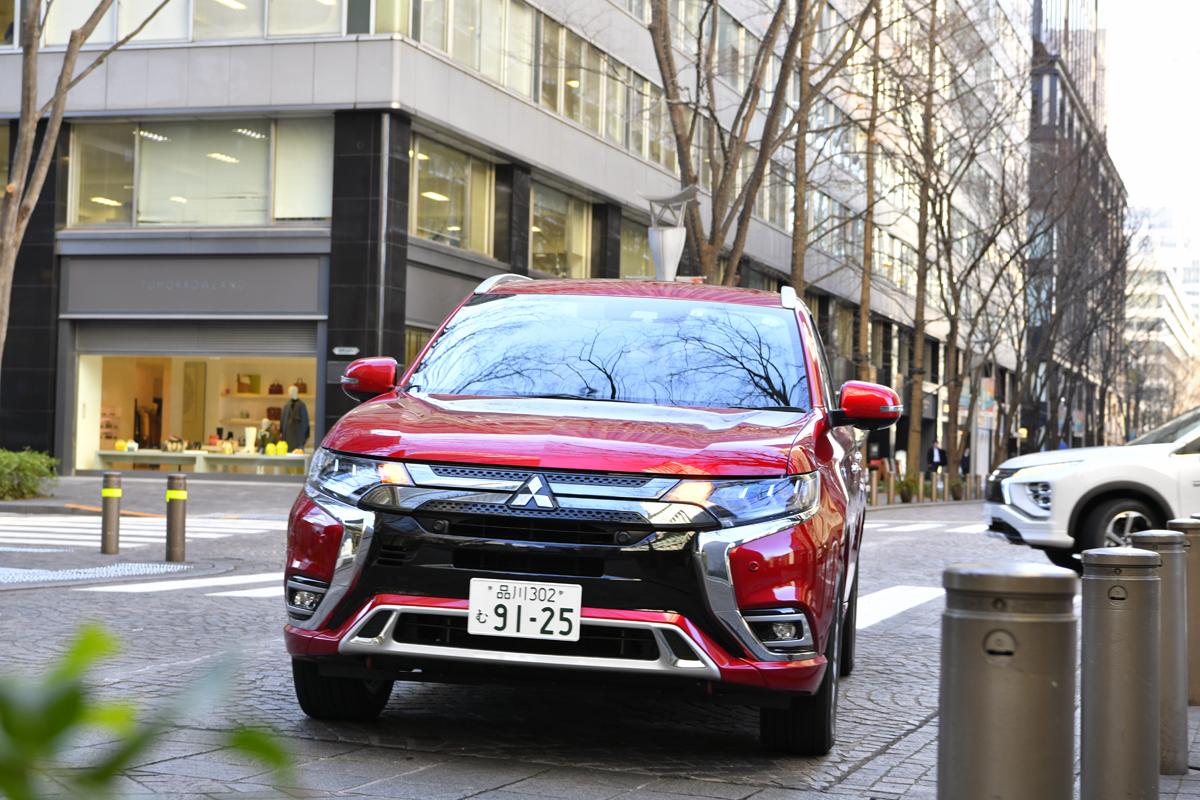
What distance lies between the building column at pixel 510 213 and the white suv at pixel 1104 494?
763 inches

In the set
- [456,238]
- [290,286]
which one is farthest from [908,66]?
[290,286]

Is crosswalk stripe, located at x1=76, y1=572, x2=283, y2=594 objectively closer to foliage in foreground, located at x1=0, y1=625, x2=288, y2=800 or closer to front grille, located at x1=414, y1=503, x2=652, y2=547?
front grille, located at x1=414, y1=503, x2=652, y2=547

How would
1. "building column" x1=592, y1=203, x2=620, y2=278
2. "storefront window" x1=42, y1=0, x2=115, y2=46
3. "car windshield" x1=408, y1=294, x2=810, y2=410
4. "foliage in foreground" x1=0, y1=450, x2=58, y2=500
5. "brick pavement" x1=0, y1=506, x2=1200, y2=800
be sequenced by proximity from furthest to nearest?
1. "building column" x1=592, y1=203, x2=620, y2=278
2. "storefront window" x1=42, y1=0, x2=115, y2=46
3. "foliage in foreground" x1=0, y1=450, x2=58, y2=500
4. "car windshield" x1=408, y1=294, x2=810, y2=410
5. "brick pavement" x1=0, y1=506, x2=1200, y2=800

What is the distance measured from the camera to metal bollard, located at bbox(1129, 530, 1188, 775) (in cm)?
573

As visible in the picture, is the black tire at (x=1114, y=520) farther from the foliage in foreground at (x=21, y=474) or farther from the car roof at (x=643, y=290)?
the foliage in foreground at (x=21, y=474)

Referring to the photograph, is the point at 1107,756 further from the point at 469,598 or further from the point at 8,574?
the point at 8,574

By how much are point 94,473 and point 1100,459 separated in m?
21.8

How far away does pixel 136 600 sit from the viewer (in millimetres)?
10469

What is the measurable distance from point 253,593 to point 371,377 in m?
5.22

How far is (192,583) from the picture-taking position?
1205 centimetres

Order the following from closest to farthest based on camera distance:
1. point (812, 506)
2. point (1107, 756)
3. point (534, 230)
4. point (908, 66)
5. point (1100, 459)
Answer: point (1107, 756) → point (812, 506) → point (1100, 459) → point (534, 230) → point (908, 66)

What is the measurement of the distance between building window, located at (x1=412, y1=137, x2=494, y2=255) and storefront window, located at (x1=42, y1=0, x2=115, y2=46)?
6182 mm

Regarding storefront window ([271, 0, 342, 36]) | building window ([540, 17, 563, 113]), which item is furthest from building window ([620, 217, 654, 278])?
storefront window ([271, 0, 342, 36])

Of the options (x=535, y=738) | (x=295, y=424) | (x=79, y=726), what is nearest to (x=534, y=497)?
(x=535, y=738)
